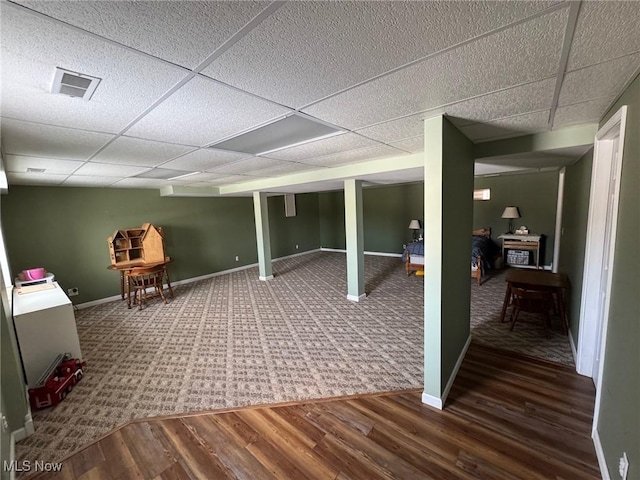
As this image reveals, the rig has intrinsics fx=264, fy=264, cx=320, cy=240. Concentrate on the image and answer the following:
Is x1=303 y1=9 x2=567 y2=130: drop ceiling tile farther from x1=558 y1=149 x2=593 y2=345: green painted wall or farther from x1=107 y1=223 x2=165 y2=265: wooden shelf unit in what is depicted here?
x1=107 y1=223 x2=165 y2=265: wooden shelf unit

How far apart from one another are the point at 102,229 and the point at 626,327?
22.0 feet

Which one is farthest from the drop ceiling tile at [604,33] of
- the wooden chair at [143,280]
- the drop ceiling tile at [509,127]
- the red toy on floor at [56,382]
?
the wooden chair at [143,280]

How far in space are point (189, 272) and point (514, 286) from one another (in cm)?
616

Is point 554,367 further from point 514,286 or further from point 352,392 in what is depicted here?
point 352,392

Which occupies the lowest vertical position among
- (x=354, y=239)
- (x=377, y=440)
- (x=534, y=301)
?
(x=377, y=440)

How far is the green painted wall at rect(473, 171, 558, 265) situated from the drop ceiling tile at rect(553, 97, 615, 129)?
4.88m

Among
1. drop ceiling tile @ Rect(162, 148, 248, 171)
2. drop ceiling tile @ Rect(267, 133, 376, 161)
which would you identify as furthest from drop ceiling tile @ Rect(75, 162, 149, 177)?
drop ceiling tile @ Rect(267, 133, 376, 161)

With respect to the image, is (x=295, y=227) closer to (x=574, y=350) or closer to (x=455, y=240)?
(x=455, y=240)

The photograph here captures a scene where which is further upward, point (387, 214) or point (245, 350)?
point (387, 214)

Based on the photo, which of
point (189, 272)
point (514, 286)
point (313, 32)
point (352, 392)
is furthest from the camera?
point (189, 272)

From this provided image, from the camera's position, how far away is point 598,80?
132 centimetres

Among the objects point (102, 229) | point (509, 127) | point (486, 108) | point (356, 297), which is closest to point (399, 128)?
point (486, 108)

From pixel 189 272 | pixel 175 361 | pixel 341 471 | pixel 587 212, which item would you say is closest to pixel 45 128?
pixel 175 361

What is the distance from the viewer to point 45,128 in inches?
65.9
